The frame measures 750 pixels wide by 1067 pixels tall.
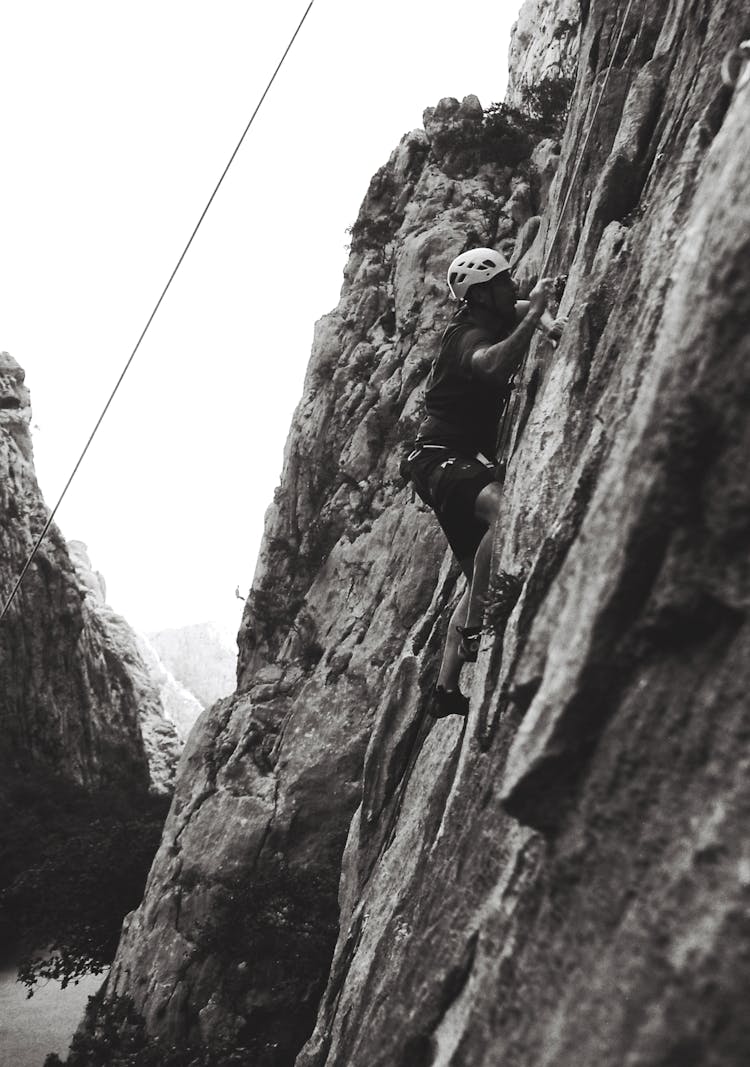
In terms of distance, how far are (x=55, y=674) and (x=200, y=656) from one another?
97.3m

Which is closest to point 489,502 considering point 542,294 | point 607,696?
point 542,294

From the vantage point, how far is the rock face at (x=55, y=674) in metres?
33.5

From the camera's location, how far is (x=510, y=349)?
5656 mm

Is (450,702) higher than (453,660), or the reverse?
(453,660)

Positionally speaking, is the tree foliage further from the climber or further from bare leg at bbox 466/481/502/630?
bare leg at bbox 466/481/502/630

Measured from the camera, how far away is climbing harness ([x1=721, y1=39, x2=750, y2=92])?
3921 mm

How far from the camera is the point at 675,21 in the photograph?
22.7ft

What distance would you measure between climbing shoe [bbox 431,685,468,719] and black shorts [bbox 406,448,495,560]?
1171mm

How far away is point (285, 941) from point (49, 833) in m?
16.6

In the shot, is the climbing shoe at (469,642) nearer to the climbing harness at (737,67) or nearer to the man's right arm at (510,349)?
the man's right arm at (510,349)

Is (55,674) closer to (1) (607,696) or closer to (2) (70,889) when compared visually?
(2) (70,889)

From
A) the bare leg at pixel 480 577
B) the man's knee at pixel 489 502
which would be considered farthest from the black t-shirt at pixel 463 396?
the bare leg at pixel 480 577

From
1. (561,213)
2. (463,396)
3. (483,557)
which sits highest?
(561,213)

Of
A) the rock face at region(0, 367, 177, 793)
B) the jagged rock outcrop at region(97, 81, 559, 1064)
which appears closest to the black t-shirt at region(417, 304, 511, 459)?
the jagged rock outcrop at region(97, 81, 559, 1064)
